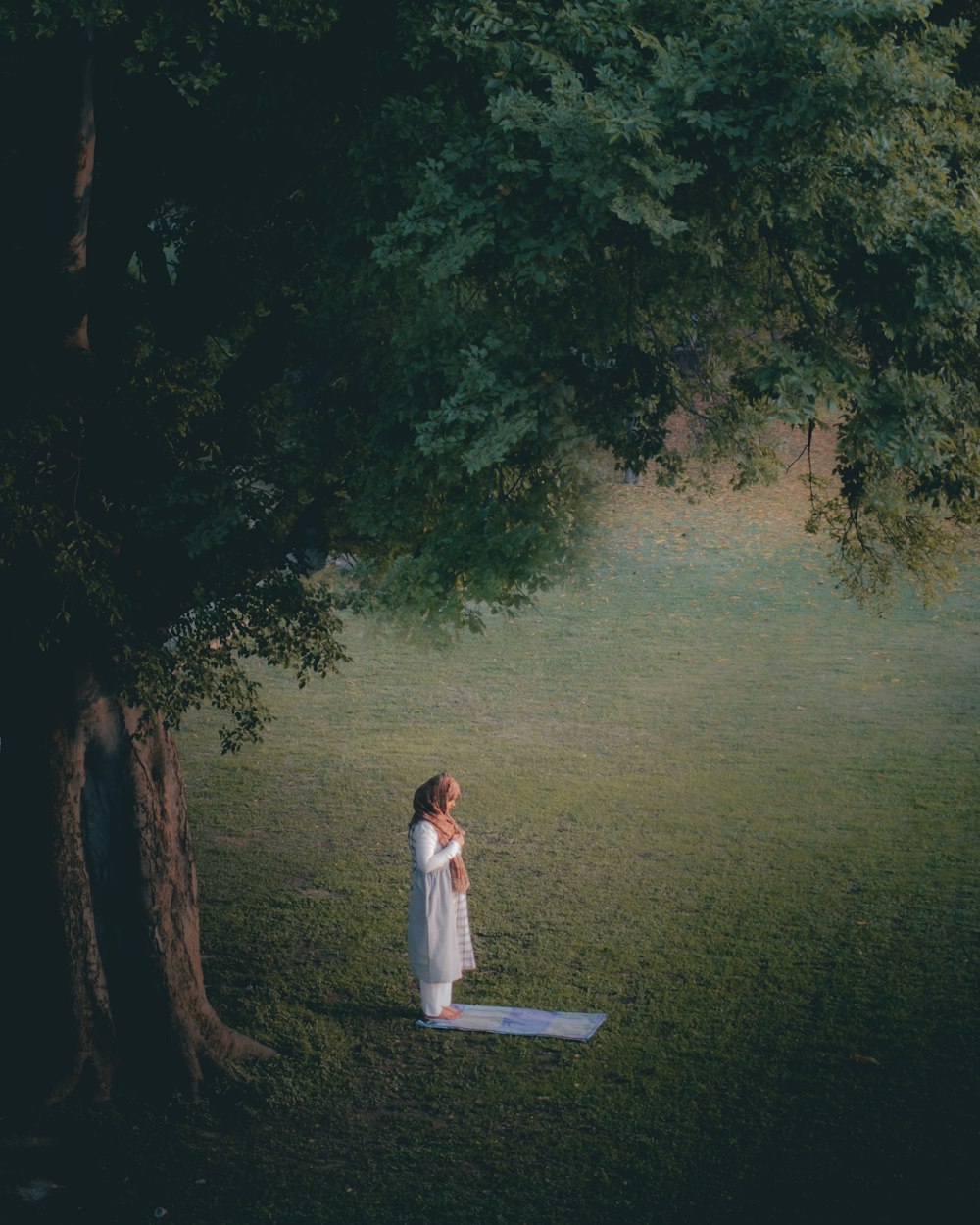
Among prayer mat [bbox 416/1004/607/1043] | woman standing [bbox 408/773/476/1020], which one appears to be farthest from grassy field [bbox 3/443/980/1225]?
woman standing [bbox 408/773/476/1020]

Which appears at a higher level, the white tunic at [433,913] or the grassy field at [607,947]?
the white tunic at [433,913]

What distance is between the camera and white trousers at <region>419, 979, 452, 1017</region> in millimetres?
11164

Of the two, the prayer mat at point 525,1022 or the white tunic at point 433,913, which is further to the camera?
the prayer mat at point 525,1022

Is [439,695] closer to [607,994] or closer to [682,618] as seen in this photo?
[682,618]

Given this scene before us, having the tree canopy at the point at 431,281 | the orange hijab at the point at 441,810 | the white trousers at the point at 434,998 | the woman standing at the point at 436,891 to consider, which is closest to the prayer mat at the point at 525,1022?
the white trousers at the point at 434,998

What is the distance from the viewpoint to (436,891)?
10.9 m

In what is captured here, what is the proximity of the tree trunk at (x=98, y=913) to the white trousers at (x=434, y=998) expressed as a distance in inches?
56.4

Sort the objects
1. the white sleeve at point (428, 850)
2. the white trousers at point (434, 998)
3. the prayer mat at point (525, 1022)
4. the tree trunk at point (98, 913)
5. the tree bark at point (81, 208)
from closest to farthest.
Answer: the tree bark at point (81, 208), the tree trunk at point (98, 913), the white sleeve at point (428, 850), the prayer mat at point (525, 1022), the white trousers at point (434, 998)

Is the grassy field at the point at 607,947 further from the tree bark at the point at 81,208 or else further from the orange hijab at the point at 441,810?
the tree bark at the point at 81,208

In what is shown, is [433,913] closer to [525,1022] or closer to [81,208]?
[525,1022]

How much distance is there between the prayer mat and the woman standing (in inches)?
15.5

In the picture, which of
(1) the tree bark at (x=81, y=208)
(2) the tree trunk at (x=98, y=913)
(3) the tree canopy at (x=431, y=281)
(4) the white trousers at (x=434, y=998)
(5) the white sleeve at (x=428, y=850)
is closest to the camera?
(3) the tree canopy at (x=431, y=281)

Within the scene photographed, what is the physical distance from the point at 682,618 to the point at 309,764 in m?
11.5

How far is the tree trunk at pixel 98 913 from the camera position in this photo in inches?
403
